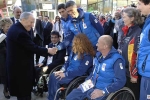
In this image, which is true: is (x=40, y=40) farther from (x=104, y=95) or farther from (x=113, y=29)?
(x=104, y=95)

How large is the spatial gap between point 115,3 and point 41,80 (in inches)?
816

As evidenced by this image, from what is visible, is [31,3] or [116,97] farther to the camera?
[31,3]

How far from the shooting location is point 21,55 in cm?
282

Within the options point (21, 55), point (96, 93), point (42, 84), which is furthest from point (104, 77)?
point (42, 84)

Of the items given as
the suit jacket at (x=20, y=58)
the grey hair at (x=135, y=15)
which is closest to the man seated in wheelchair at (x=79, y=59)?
the suit jacket at (x=20, y=58)

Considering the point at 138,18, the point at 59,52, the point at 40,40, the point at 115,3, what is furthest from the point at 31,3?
the point at 115,3

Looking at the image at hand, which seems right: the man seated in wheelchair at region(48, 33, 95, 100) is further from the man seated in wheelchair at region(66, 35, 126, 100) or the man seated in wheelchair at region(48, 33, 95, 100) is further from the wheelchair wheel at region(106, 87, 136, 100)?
the wheelchair wheel at region(106, 87, 136, 100)

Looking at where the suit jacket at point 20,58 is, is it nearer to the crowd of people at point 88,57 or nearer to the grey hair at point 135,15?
the crowd of people at point 88,57

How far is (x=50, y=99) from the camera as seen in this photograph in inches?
126

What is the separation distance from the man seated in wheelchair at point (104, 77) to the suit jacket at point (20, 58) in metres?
0.68

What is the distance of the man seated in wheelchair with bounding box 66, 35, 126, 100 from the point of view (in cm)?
240

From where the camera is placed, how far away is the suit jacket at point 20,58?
9.11 feet

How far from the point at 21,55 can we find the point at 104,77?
44.6 inches

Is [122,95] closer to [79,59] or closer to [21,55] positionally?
[79,59]
